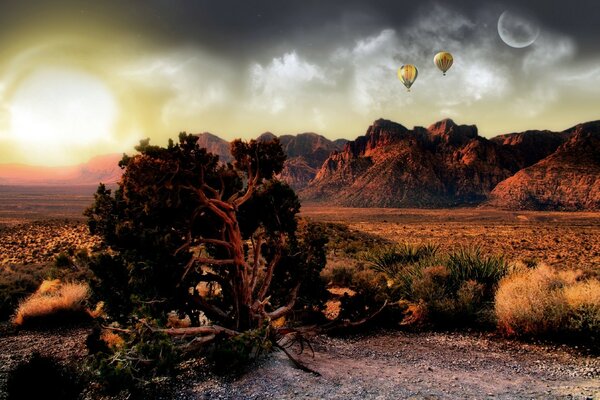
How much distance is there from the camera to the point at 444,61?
44.0m

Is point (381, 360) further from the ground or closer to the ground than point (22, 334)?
further from the ground

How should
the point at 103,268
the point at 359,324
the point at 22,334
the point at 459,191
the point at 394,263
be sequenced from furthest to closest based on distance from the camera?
the point at 459,191
the point at 394,263
the point at 22,334
the point at 359,324
the point at 103,268

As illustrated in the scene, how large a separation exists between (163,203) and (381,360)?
465 centimetres

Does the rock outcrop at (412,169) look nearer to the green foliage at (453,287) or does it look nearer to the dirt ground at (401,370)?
the green foliage at (453,287)

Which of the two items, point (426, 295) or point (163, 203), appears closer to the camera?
point (163, 203)

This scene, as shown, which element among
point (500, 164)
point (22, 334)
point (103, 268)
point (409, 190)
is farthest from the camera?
point (500, 164)

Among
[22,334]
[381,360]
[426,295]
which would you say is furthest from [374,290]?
[22,334]

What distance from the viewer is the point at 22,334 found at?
957 centimetres

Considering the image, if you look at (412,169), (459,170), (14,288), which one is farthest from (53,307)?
(459,170)

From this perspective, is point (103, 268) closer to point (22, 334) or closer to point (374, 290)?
point (22, 334)

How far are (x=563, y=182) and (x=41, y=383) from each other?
131649 millimetres

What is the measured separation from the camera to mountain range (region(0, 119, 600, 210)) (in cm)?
11319

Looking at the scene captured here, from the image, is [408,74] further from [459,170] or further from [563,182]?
[459,170]

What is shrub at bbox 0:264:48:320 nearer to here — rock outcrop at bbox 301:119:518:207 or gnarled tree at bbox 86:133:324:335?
gnarled tree at bbox 86:133:324:335
